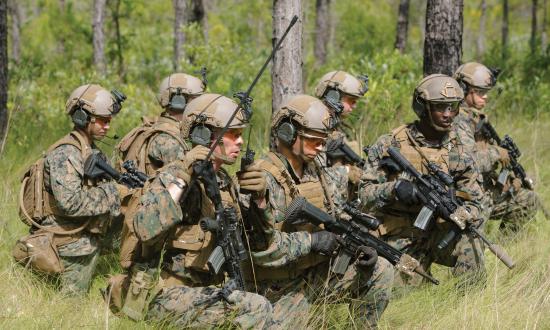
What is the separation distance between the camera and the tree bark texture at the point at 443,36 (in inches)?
336

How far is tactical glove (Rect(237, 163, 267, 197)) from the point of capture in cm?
417

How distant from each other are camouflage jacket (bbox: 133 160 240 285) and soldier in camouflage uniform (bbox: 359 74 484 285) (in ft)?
6.23

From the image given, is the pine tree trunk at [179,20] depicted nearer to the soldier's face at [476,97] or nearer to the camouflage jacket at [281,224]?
the soldier's face at [476,97]

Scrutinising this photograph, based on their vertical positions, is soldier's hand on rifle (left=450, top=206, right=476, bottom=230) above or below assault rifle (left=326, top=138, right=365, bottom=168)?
below

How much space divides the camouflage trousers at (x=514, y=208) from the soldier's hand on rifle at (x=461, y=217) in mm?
2478

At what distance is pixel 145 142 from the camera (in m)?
6.71

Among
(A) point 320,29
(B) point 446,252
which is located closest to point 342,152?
(B) point 446,252

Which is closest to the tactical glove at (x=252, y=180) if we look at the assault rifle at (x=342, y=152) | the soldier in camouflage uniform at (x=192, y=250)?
the soldier in camouflage uniform at (x=192, y=250)

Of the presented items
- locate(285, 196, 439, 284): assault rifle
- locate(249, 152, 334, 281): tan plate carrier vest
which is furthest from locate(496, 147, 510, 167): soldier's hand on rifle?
locate(249, 152, 334, 281): tan plate carrier vest

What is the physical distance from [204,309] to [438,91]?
2853mm

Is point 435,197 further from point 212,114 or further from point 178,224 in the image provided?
point 178,224

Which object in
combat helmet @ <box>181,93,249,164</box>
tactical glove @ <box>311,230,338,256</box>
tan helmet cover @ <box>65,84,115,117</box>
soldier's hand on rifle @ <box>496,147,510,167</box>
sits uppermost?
combat helmet @ <box>181,93,249,164</box>

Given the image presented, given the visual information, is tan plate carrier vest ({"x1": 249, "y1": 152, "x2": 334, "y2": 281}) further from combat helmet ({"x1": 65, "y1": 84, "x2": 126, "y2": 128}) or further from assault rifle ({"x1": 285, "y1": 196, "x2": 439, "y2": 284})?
combat helmet ({"x1": 65, "y1": 84, "x2": 126, "y2": 128})

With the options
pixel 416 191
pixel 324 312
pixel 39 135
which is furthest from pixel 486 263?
pixel 39 135
